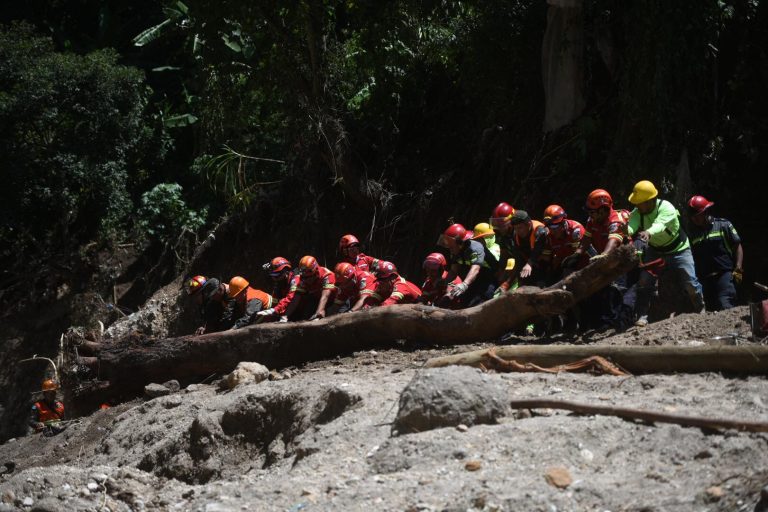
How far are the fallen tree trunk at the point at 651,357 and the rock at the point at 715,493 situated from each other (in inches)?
80.2

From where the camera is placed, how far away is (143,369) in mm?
12664

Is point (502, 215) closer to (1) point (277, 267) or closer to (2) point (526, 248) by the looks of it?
(2) point (526, 248)

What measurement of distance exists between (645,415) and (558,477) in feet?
2.77

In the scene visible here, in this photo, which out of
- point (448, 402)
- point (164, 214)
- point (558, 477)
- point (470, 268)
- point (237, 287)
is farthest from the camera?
point (164, 214)

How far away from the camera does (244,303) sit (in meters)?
13.7

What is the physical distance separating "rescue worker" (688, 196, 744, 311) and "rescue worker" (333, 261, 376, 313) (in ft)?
12.9

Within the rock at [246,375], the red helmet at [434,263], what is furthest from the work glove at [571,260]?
the rock at [246,375]

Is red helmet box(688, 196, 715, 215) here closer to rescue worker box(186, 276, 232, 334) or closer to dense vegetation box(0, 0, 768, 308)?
dense vegetation box(0, 0, 768, 308)

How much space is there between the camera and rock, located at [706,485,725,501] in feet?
17.4

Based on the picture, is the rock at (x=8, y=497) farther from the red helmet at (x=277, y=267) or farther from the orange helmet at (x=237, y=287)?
the red helmet at (x=277, y=267)

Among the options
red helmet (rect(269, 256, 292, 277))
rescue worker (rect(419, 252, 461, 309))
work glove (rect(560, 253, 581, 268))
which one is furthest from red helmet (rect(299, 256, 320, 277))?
work glove (rect(560, 253, 581, 268))

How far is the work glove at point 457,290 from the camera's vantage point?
37.6ft

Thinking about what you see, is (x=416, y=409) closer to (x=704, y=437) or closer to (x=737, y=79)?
(x=704, y=437)

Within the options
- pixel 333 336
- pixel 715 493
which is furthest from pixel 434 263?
pixel 715 493
